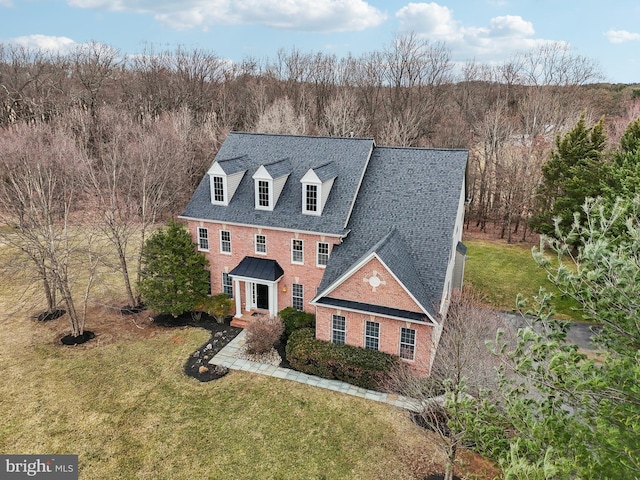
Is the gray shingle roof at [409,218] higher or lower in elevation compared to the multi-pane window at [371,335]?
higher

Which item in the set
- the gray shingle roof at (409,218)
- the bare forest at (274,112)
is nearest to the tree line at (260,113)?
the bare forest at (274,112)

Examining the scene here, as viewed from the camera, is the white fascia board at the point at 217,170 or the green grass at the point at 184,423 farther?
the white fascia board at the point at 217,170

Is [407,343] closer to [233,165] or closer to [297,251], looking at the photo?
[297,251]

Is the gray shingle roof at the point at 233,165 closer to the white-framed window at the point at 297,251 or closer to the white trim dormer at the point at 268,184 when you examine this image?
the white trim dormer at the point at 268,184

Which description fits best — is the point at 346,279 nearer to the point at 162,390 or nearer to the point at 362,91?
the point at 162,390

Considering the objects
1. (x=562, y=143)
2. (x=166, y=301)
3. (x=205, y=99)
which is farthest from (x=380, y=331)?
(x=205, y=99)
